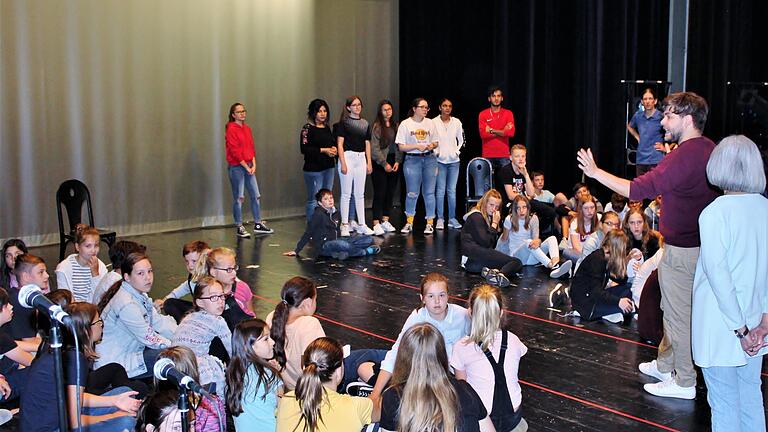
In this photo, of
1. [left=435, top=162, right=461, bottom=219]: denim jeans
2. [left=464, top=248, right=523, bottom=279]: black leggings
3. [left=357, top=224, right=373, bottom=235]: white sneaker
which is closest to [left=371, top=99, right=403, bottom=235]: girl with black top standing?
[left=357, top=224, right=373, bottom=235]: white sneaker

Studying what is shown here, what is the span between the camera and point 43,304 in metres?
Result: 2.60

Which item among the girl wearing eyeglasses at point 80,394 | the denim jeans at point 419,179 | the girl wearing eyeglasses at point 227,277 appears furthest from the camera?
the denim jeans at point 419,179

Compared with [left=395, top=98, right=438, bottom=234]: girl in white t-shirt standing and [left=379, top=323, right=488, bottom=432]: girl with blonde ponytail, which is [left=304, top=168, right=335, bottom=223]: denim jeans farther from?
[left=379, top=323, right=488, bottom=432]: girl with blonde ponytail

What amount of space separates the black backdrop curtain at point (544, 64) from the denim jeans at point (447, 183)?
49.5 inches

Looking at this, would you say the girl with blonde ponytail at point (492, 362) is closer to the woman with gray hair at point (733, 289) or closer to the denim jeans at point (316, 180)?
the woman with gray hair at point (733, 289)

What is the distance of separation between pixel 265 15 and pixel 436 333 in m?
8.41

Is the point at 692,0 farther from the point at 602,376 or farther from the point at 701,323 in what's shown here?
the point at 701,323

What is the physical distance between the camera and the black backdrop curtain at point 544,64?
420 inches

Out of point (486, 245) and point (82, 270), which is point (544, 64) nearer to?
point (486, 245)

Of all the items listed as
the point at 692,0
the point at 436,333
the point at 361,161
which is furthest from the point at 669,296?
the point at 692,0

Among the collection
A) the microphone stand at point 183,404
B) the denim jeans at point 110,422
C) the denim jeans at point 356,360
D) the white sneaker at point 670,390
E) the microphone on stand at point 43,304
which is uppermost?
the microphone on stand at point 43,304

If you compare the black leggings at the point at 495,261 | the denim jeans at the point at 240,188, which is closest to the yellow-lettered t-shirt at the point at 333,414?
the black leggings at the point at 495,261

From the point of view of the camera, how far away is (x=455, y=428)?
3.47m

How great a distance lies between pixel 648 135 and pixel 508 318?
3.81 m
